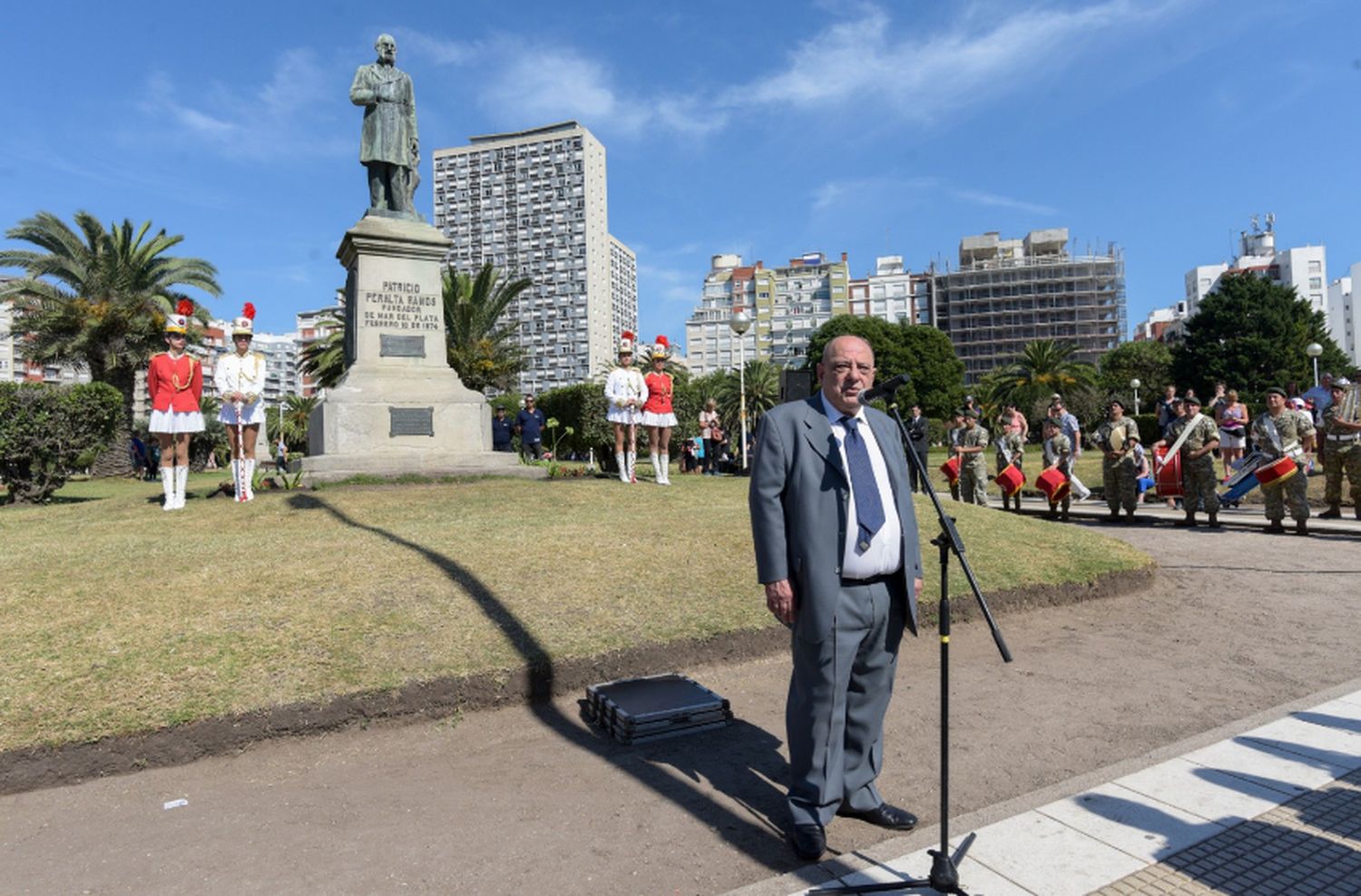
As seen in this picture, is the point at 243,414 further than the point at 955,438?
No

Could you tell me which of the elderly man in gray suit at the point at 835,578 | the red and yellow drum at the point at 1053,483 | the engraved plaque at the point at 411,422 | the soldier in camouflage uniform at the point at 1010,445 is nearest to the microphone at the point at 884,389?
the elderly man in gray suit at the point at 835,578

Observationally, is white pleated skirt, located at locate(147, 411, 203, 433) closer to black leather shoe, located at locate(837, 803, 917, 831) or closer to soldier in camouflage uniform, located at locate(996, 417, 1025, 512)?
black leather shoe, located at locate(837, 803, 917, 831)

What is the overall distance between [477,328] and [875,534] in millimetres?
36160

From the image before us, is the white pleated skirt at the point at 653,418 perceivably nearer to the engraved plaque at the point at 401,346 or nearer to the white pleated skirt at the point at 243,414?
the engraved plaque at the point at 401,346

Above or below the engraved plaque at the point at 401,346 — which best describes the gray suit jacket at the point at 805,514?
below

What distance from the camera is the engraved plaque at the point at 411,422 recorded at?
12.8 meters

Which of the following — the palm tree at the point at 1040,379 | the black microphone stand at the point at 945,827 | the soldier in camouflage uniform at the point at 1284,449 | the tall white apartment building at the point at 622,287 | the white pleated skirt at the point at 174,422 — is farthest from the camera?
the tall white apartment building at the point at 622,287

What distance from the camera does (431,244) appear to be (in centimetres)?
1394

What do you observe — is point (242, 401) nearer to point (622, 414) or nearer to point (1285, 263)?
point (622, 414)

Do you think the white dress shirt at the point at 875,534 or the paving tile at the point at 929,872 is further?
the white dress shirt at the point at 875,534

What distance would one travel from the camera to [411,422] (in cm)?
1294

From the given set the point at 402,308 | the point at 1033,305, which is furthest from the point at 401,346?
the point at 1033,305

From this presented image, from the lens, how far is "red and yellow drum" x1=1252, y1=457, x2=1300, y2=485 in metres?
11.6

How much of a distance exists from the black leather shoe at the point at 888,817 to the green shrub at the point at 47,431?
13.0 meters
